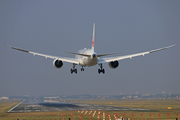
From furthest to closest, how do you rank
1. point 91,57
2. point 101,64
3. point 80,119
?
point 101,64
point 80,119
point 91,57

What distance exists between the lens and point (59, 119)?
4547 cm

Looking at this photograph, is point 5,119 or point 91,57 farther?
point 5,119

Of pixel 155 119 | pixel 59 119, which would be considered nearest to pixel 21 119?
pixel 59 119

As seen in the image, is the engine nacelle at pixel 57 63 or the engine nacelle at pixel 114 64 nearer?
the engine nacelle at pixel 57 63

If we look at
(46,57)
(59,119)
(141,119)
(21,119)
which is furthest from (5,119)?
(141,119)

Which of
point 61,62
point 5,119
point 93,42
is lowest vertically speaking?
point 5,119

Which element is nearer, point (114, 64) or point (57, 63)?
point (57, 63)

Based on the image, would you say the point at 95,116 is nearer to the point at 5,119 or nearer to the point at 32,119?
the point at 32,119

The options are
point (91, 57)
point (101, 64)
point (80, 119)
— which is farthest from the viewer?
point (101, 64)

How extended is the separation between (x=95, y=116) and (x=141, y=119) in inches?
388

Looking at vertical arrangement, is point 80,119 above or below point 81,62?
below

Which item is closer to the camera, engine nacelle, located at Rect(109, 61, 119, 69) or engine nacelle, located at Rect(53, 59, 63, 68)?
engine nacelle, located at Rect(53, 59, 63, 68)

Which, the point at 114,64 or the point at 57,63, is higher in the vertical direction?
the point at 114,64

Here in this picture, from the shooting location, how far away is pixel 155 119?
45.9 m
